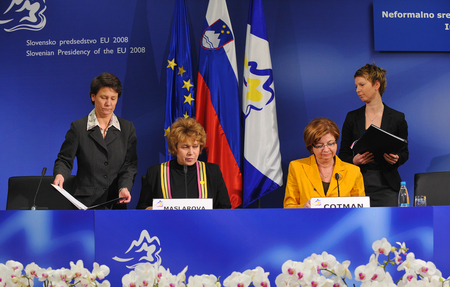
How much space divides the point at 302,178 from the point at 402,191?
1.81 feet

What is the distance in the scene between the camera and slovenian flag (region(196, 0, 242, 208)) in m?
3.22

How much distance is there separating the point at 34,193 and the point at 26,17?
6.62 feet

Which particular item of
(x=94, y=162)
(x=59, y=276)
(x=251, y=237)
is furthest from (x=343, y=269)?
(x=94, y=162)

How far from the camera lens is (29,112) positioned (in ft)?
11.9

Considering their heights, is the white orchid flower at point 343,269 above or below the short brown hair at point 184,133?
below

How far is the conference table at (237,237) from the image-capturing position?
1.44 meters

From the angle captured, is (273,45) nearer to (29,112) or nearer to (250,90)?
(250,90)

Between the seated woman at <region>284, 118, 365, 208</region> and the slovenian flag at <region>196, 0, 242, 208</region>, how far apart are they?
0.97 metres

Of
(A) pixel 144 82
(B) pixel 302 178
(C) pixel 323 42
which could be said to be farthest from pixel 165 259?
(C) pixel 323 42

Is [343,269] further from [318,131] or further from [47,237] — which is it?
[318,131]

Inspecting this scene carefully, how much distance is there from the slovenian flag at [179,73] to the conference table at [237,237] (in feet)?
5.96

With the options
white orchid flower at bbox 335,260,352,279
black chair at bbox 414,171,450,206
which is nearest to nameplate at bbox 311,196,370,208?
black chair at bbox 414,171,450,206

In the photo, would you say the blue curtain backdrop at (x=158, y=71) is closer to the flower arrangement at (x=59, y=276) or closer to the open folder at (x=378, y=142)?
the open folder at (x=378, y=142)

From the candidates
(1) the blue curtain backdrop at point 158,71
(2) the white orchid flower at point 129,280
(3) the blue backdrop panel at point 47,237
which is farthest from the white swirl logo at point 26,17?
(2) the white orchid flower at point 129,280
